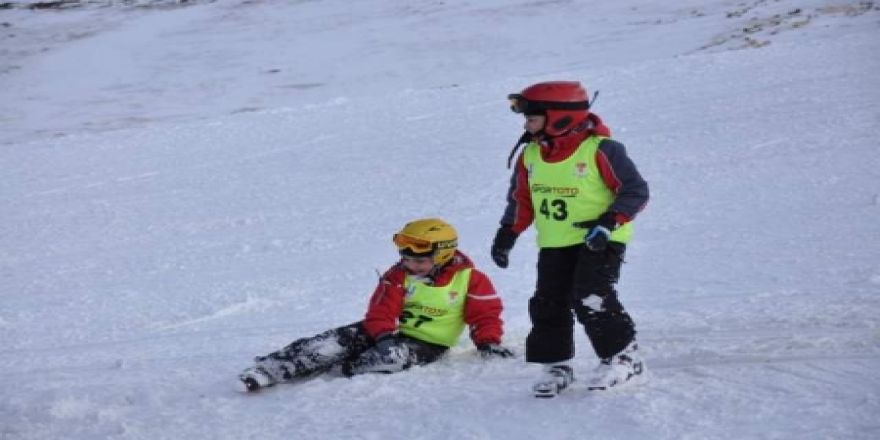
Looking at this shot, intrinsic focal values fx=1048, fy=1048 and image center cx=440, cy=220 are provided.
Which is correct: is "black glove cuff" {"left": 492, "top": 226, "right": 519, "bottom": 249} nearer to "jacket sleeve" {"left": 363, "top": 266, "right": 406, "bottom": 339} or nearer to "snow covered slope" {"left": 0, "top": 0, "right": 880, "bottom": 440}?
"snow covered slope" {"left": 0, "top": 0, "right": 880, "bottom": 440}

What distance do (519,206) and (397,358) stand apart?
98 centimetres

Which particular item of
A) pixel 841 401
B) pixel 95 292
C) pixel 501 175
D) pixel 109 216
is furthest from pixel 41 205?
pixel 841 401

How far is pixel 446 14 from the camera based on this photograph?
32.5m

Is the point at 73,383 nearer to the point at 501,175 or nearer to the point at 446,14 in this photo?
the point at 501,175

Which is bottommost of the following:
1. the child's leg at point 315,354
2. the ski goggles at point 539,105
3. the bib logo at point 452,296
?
the child's leg at point 315,354

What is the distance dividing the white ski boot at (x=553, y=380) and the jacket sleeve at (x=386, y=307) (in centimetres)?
104

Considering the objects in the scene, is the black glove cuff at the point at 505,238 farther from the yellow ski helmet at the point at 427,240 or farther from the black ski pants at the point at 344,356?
the black ski pants at the point at 344,356

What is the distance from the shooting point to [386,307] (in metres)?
5.23

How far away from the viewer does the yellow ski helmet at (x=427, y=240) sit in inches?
199

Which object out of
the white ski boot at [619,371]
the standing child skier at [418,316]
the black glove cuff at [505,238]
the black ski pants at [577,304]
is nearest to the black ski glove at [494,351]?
the standing child skier at [418,316]

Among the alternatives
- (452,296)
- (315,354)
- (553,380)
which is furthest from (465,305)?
(553,380)

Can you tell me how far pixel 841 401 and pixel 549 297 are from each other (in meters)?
1.22

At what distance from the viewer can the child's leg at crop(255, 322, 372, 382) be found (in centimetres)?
499

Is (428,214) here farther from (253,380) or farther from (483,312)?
(253,380)
